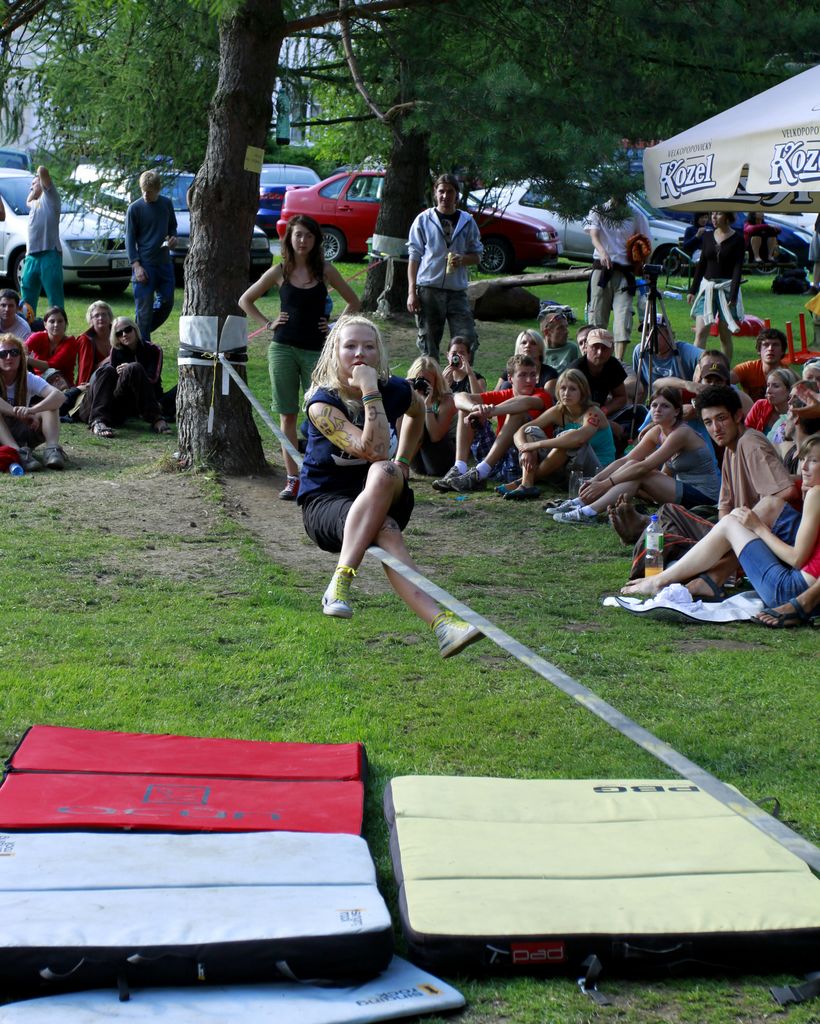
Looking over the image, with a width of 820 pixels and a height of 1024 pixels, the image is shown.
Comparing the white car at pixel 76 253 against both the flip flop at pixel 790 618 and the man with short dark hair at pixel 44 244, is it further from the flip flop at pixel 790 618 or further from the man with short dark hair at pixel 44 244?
the flip flop at pixel 790 618

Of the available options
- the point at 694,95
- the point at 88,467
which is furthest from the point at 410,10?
the point at 88,467

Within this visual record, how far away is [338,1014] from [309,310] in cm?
615

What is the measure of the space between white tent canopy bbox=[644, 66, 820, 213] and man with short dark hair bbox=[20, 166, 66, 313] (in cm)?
785

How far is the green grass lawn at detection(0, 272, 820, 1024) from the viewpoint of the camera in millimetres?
4707

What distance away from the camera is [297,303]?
8633 millimetres

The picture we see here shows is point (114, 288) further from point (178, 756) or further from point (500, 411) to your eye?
point (178, 756)

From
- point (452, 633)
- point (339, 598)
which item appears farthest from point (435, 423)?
point (452, 633)

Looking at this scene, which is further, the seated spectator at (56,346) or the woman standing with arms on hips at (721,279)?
the woman standing with arms on hips at (721,279)

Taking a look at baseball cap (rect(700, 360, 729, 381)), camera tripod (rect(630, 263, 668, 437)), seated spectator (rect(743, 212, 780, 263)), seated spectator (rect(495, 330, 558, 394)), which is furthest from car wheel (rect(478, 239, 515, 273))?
baseball cap (rect(700, 360, 729, 381))

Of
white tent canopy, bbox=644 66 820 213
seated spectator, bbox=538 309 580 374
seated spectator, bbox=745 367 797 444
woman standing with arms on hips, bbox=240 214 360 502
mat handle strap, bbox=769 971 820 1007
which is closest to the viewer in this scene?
mat handle strap, bbox=769 971 820 1007

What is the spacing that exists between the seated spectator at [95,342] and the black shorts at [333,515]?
7292mm

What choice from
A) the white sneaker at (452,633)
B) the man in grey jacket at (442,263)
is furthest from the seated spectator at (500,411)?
the white sneaker at (452,633)

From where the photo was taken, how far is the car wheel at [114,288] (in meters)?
18.1

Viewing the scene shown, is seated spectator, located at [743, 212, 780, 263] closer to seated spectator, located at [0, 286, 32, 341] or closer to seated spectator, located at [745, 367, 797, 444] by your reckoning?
seated spectator, located at [745, 367, 797, 444]
